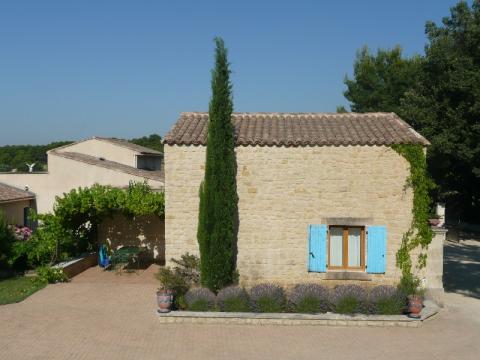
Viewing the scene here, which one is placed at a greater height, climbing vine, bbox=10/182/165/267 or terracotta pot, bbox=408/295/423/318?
climbing vine, bbox=10/182/165/267

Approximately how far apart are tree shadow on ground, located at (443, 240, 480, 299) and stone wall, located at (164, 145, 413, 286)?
12.1 feet

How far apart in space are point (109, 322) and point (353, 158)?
25.3 feet

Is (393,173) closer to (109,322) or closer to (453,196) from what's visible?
(109,322)

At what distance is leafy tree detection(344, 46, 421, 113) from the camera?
3253cm

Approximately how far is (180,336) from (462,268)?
43.2ft

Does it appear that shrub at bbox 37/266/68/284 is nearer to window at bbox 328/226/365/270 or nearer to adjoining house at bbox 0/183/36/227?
adjoining house at bbox 0/183/36/227

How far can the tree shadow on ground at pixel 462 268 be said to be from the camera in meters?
14.7

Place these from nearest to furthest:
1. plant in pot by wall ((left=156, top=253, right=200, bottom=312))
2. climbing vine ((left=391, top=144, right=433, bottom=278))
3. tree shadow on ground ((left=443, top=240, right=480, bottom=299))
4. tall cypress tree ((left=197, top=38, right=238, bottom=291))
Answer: plant in pot by wall ((left=156, top=253, right=200, bottom=312))
tall cypress tree ((left=197, top=38, right=238, bottom=291))
climbing vine ((left=391, top=144, right=433, bottom=278))
tree shadow on ground ((left=443, top=240, right=480, bottom=299))

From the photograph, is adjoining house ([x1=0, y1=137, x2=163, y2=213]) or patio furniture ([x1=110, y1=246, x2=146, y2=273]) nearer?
patio furniture ([x1=110, y1=246, x2=146, y2=273])

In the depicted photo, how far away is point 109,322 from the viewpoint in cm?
1066

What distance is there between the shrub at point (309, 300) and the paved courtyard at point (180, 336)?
572 millimetres

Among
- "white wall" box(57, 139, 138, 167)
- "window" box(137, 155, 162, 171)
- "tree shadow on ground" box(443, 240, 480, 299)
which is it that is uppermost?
"white wall" box(57, 139, 138, 167)

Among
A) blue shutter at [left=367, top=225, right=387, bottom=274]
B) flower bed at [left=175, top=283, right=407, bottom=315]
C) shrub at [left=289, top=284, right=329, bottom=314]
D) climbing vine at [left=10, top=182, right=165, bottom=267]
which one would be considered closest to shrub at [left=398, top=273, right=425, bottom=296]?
blue shutter at [left=367, top=225, right=387, bottom=274]

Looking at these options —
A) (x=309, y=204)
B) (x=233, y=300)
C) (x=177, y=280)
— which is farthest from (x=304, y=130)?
(x=177, y=280)
